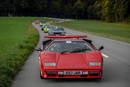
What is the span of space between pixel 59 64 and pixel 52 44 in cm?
132

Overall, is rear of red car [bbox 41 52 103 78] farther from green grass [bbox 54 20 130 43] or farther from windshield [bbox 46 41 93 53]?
green grass [bbox 54 20 130 43]

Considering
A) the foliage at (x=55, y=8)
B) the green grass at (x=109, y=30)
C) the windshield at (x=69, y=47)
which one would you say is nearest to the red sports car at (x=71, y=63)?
the windshield at (x=69, y=47)

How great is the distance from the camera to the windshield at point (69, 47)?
788 cm

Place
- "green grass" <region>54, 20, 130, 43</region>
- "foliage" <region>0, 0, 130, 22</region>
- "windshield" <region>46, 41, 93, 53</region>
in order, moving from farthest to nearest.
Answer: "foliage" <region>0, 0, 130, 22</region> < "green grass" <region>54, 20, 130, 43</region> < "windshield" <region>46, 41, 93, 53</region>

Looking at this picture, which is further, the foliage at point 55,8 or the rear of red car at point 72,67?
the foliage at point 55,8

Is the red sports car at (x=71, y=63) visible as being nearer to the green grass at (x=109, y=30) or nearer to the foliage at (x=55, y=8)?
the green grass at (x=109, y=30)

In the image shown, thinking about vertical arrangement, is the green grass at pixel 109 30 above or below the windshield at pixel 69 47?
below

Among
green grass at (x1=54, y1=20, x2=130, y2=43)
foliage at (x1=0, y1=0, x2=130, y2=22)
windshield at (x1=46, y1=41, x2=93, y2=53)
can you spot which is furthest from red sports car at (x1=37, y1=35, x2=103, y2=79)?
foliage at (x1=0, y1=0, x2=130, y2=22)

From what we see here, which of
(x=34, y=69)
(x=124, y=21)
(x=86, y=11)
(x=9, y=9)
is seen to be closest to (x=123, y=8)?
(x=124, y=21)

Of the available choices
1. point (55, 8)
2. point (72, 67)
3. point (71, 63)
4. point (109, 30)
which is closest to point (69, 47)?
point (71, 63)

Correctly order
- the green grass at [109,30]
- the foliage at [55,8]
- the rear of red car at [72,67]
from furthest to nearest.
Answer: the foliage at [55,8] < the green grass at [109,30] < the rear of red car at [72,67]

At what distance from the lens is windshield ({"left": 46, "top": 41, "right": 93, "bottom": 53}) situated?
7.88 meters

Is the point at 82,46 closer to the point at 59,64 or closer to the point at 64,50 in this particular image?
the point at 64,50

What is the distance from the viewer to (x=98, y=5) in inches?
4993
